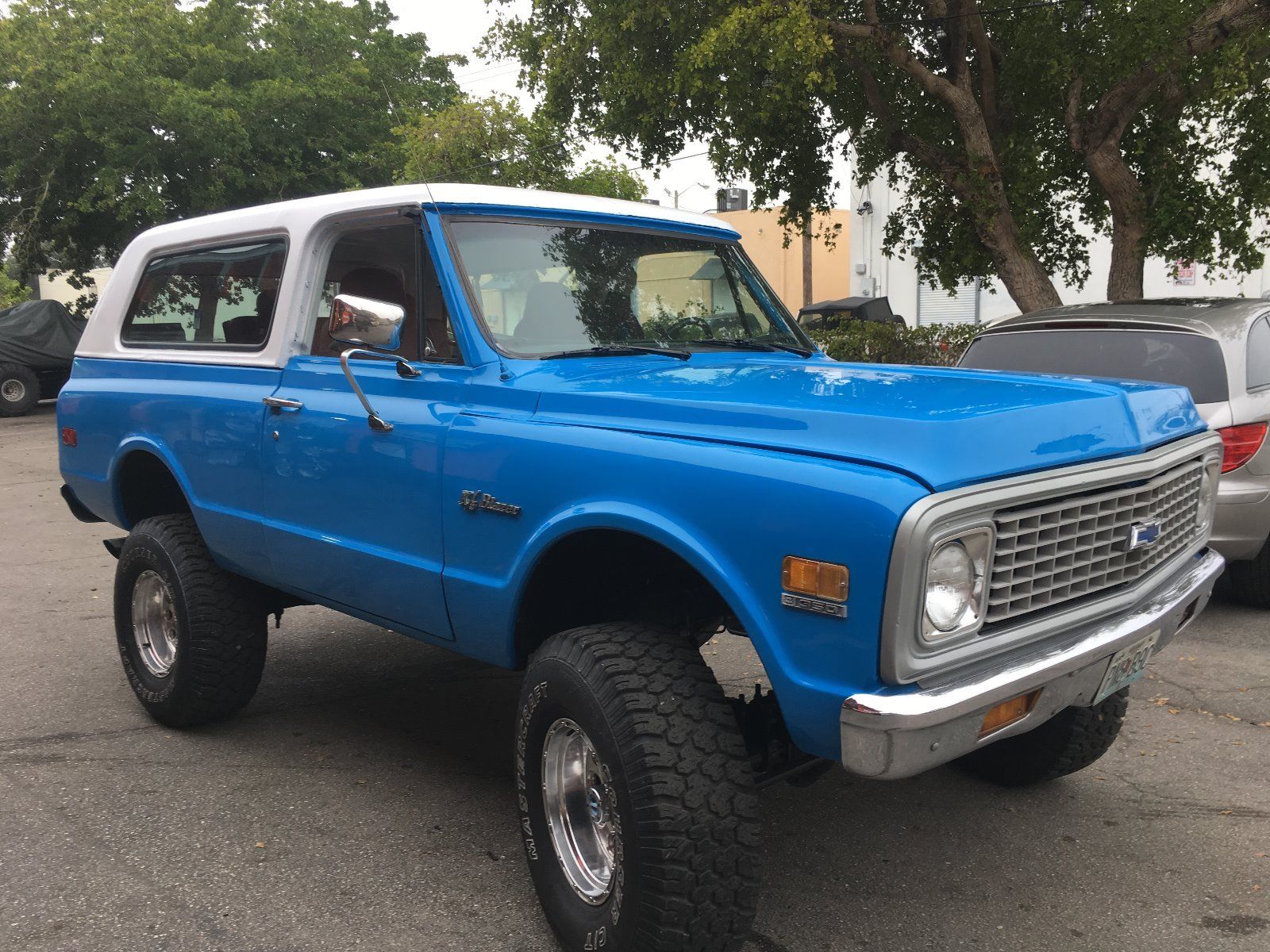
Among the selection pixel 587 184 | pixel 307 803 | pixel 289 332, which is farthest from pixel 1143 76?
pixel 587 184

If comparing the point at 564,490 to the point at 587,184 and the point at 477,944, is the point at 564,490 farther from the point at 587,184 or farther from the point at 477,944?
the point at 587,184

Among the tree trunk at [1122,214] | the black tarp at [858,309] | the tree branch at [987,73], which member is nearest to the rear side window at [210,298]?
the tree trunk at [1122,214]

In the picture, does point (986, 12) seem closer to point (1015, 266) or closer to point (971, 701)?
point (1015, 266)

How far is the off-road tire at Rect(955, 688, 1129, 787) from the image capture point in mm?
3639

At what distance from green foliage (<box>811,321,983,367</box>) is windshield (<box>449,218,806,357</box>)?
27.3ft

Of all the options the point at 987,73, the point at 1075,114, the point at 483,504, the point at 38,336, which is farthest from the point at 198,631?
the point at 38,336

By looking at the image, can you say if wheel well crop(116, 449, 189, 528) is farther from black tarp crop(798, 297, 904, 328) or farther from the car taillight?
black tarp crop(798, 297, 904, 328)

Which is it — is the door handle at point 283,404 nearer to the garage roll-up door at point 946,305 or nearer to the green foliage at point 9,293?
the garage roll-up door at point 946,305

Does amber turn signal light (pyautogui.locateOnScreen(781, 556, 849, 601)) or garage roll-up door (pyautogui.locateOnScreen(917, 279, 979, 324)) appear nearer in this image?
amber turn signal light (pyautogui.locateOnScreen(781, 556, 849, 601))

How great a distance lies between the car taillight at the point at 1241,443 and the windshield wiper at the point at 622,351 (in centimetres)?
327

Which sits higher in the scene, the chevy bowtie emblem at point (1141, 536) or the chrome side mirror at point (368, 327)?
the chrome side mirror at point (368, 327)

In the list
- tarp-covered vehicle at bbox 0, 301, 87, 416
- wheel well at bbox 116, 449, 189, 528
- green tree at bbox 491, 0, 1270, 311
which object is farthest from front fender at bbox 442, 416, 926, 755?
tarp-covered vehicle at bbox 0, 301, 87, 416

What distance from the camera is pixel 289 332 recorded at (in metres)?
4.05

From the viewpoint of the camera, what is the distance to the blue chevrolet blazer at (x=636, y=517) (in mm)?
2369
